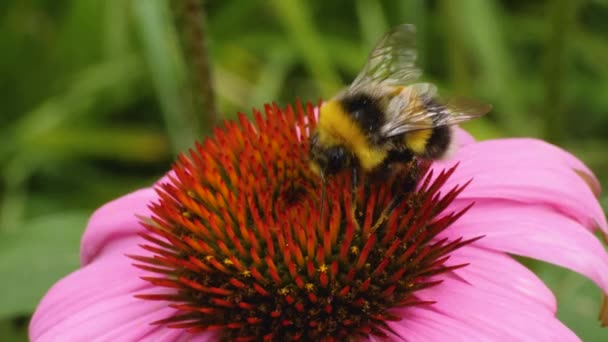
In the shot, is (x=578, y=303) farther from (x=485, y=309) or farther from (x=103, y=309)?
(x=103, y=309)

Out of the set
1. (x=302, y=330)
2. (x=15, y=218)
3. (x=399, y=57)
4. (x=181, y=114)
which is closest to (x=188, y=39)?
(x=399, y=57)

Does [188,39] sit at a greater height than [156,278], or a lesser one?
greater

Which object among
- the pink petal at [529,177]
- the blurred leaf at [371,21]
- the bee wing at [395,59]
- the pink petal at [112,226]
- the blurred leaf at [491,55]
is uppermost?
the blurred leaf at [371,21]

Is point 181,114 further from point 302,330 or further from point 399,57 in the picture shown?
point 302,330

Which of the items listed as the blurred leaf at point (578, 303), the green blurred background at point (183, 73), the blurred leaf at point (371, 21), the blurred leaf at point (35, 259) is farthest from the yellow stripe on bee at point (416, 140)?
the blurred leaf at point (371, 21)

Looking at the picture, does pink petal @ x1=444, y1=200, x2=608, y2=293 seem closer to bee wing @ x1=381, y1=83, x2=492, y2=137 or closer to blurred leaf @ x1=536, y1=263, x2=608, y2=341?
bee wing @ x1=381, y1=83, x2=492, y2=137

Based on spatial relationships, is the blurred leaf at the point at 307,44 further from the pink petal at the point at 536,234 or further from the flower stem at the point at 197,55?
the pink petal at the point at 536,234

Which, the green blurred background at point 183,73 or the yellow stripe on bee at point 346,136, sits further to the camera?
the green blurred background at point 183,73
